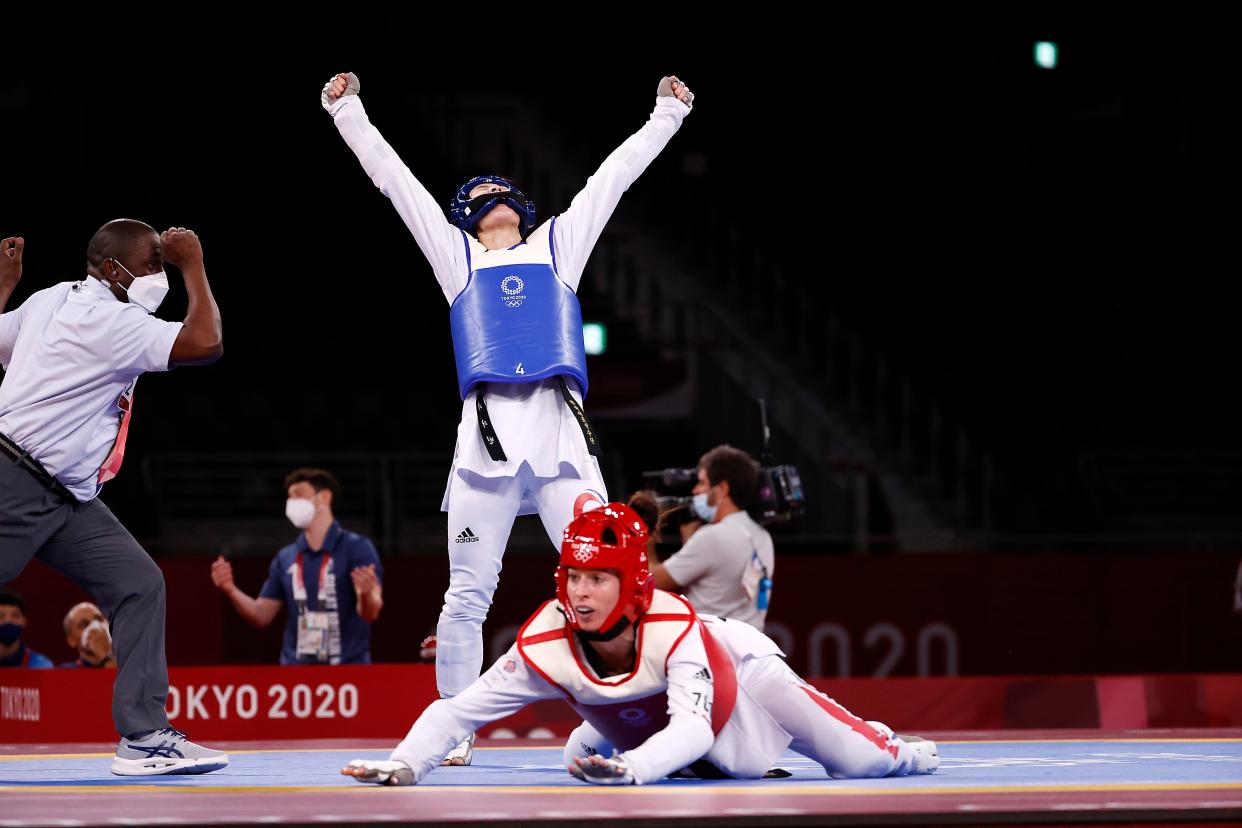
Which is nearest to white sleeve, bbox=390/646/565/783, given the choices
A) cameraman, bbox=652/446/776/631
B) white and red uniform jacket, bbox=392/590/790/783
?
white and red uniform jacket, bbox=392/590/790/783

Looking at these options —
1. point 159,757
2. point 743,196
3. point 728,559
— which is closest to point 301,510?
point 728,559

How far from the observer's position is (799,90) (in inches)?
803

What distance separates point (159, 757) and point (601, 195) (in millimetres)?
2487

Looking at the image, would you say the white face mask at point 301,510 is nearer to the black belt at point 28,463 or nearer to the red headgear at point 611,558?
the black belt at point 28,463

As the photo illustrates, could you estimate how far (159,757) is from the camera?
17.5ft

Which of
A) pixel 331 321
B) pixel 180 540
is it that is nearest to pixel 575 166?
pixel 331 321

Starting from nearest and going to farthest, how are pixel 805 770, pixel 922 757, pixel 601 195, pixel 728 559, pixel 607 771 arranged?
1. pixel 607 771
2. pixel 922 757
3. pixel 805 770
4. pixel 601 195
5. pixel 728 559

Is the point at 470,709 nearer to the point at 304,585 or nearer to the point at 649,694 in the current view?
the point at 649,694

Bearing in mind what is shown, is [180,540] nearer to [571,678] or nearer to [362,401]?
[362,401]

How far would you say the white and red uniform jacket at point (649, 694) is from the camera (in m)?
4.73

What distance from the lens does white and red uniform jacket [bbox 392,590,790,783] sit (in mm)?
4730

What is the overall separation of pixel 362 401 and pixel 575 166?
5.76 meters

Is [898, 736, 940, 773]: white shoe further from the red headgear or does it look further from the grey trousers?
the grey trousers

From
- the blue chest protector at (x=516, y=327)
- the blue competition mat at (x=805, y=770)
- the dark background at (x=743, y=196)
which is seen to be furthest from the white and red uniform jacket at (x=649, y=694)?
the dark background at (x=743, y=196)
